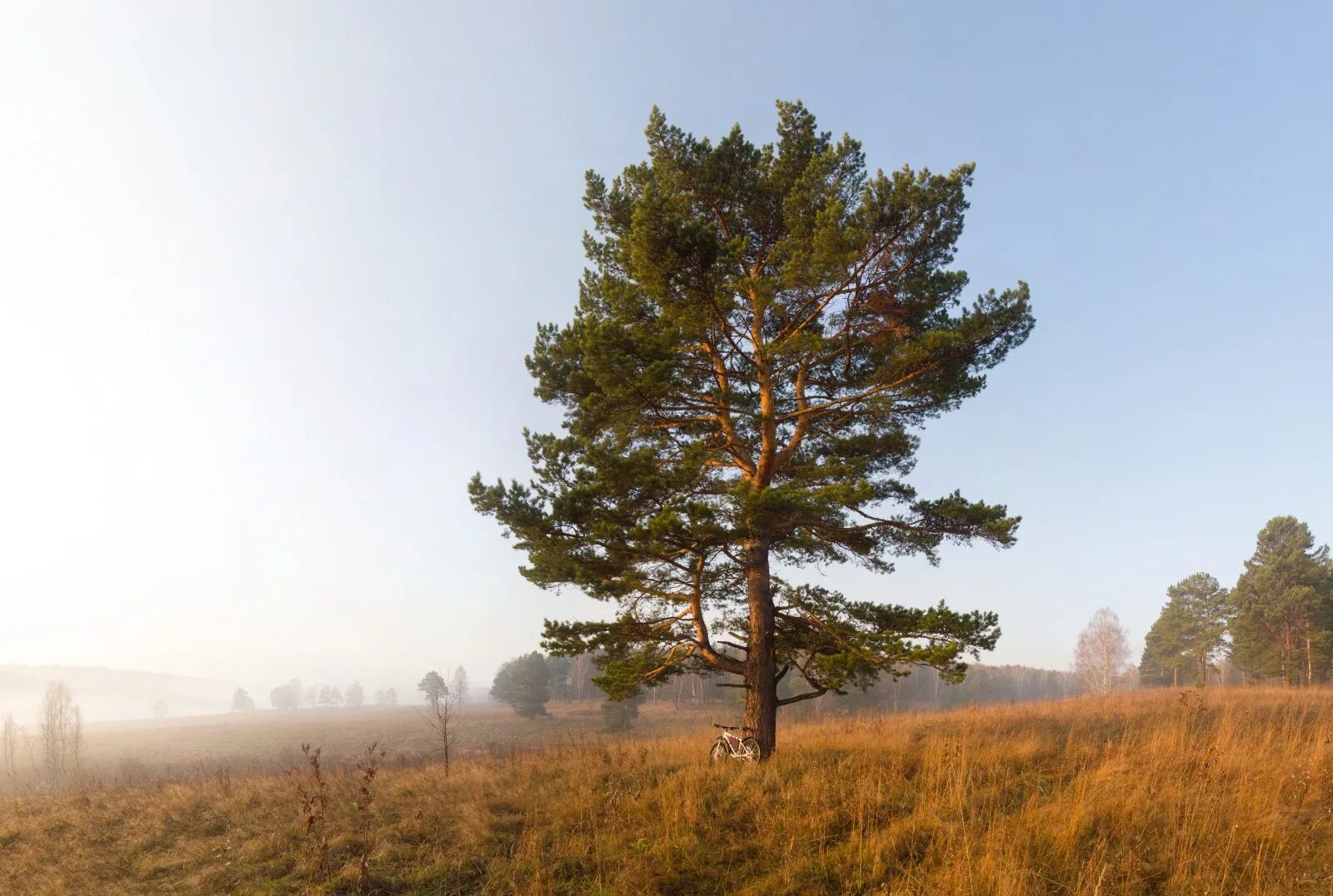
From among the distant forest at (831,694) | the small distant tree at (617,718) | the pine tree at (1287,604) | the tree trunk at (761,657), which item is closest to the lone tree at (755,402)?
the tree trunk at (761,657)

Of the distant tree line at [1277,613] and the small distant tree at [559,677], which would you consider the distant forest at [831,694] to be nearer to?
the small distant tree at [559,677]

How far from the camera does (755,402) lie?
999 centimetres

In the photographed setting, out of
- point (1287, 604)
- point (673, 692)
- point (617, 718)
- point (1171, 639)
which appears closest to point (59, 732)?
point (617, 718)

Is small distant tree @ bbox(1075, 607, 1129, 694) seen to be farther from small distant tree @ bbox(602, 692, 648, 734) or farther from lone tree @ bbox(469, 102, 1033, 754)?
lone tree @ bbox(469, 102, 1033, 754)

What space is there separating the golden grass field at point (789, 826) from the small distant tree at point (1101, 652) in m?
57.8

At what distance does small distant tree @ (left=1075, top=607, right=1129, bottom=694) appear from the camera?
2147 inches

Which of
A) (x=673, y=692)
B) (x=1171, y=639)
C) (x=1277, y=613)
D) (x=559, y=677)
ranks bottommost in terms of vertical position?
(x=673, y=692)

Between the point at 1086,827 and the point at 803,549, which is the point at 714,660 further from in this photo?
the point at 1086,827

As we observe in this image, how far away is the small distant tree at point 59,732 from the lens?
45625 mm

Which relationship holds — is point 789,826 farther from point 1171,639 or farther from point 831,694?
point 1171,639

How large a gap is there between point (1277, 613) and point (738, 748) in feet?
136

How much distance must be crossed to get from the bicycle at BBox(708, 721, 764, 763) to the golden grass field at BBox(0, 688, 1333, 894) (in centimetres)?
35

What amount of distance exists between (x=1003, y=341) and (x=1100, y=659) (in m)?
67.2

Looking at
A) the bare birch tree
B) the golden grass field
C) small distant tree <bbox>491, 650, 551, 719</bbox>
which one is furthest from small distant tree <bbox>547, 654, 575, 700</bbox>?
the golden grass field
